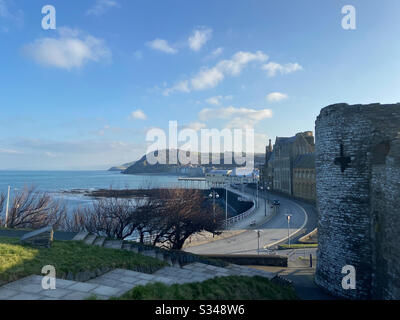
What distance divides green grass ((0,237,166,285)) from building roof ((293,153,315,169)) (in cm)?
4696

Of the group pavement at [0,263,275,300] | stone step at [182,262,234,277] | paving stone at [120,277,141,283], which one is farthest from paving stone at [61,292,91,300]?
stone step at [182,262,234,277]

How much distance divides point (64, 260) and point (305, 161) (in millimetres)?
53058

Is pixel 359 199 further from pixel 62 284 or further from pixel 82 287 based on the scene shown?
pixel 62 284

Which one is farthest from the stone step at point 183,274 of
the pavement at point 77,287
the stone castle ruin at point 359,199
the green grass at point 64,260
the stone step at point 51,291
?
the stone castle ruin at point 359,199

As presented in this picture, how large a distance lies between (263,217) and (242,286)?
2798cm

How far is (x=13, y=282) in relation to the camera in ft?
20.2

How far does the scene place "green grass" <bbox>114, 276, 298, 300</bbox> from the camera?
5941mm

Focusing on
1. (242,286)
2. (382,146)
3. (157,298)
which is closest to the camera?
(157,298)

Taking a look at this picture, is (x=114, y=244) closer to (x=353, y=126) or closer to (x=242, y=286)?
(x=242, y=286)

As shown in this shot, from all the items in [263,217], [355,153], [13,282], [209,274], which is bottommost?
[263,217]

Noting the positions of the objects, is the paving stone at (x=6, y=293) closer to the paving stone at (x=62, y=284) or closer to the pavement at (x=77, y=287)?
the pavement at (x=77, y=287)

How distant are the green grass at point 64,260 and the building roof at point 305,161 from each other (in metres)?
47.0

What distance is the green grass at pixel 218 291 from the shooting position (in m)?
5.94
